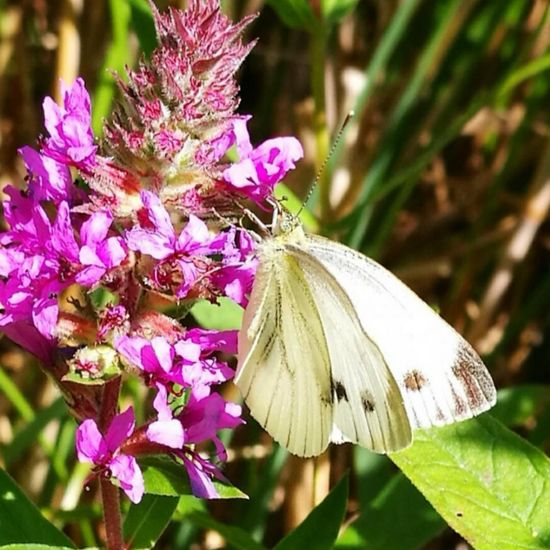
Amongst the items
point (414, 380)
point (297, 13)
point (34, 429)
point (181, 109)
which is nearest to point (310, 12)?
point (297, 13)

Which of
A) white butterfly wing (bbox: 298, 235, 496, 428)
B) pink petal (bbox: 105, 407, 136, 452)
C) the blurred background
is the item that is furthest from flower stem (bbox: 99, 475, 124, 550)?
the blurred background

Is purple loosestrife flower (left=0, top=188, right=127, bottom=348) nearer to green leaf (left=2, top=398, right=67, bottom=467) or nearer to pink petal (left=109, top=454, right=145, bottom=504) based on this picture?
pink petal (left=109, top=454, right=145, bottom=504)

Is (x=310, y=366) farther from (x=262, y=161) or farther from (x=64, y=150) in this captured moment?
(x=64, y=150)

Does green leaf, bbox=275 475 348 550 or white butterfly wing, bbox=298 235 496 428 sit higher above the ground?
white butterfly wing, bbox=298 235 496 428

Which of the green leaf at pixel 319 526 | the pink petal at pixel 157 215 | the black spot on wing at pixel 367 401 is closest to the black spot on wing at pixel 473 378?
the black spot on wing at pixel 367 401

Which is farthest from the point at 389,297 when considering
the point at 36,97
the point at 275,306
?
the point at 36,97

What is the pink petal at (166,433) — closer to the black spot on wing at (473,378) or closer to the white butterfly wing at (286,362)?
the white butterfly wing at (286,362)
